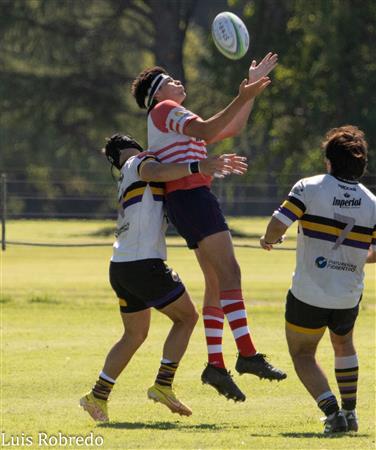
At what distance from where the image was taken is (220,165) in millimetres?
8328

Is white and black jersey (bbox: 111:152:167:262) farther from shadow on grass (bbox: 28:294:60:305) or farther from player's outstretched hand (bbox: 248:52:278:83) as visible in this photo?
shadow on grass (bbox: 28:294:60:305)

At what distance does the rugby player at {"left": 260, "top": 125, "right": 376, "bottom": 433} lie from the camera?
26.7 feet

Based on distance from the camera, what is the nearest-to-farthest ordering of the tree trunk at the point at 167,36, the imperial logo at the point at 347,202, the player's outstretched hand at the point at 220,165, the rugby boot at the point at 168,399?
the imperial logo at the point at 347,202 → the player's outstretched hand at the point at 220,165 → the rugby boot at the point at 168,399 → the tree trunk at the point at 167,36

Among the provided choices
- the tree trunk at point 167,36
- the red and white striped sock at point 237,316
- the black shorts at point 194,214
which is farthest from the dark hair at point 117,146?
the tree trunk at point 167,36

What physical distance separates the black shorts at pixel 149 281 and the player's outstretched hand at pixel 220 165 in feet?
2.58

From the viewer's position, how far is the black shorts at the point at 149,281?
346 inches

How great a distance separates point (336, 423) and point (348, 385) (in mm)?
348

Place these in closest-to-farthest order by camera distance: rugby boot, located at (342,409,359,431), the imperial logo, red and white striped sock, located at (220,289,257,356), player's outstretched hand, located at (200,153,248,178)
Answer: the imperial logo, player's outstretched hand, located at (200,153,248,178), rugby boot, located at (342,409,359,431), red and white striped sock, located at (220,289,257,356)

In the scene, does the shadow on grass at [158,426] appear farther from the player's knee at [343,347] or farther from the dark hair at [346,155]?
the dark hair at [346,155]

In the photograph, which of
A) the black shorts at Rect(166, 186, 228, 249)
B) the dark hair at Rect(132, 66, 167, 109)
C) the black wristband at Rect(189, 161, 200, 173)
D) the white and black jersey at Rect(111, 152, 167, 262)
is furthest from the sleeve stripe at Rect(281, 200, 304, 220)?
the dark hair at Rect(132, 66, 167, 109)

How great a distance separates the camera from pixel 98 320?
55.4 ft

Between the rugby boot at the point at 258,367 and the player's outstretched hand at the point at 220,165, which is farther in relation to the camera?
the rugby boot at the point at 258,367

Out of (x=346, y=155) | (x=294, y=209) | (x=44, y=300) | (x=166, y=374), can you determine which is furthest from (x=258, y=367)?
(x=44, y=300)

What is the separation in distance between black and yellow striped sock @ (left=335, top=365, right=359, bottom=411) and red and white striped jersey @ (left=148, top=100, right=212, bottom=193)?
1.55 metres
